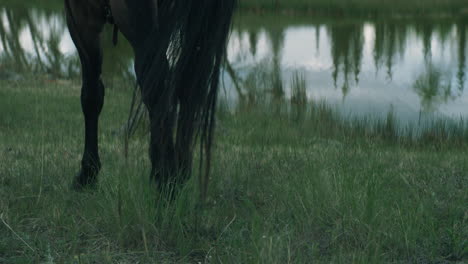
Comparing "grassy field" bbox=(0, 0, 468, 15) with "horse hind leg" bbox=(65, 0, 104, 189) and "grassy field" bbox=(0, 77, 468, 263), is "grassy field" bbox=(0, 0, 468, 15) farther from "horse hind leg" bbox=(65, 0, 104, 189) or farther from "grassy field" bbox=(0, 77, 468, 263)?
"horse hind leg" bbox=(65, 0, 104, 189)

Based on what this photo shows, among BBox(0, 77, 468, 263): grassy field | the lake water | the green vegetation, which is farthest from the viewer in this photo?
the green vegetation

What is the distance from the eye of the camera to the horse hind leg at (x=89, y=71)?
3502mm

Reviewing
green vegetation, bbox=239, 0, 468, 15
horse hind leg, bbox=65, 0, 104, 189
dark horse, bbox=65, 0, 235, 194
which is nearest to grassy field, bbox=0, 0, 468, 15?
green vegetation, bbox=239, 0, 468, 15

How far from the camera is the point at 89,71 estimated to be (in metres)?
3.78

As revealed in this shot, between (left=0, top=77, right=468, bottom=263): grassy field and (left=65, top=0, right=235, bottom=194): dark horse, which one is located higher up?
(left=65, top=0, right=235, bottom=194): dark horse

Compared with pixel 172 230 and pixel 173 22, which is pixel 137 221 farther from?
pixel 173 22

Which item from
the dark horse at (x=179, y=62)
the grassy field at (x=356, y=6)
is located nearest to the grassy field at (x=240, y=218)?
the dark horse at (x=179, y=62)

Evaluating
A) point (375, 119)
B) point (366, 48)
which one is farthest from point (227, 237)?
point (366, 48)

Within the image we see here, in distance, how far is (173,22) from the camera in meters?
2.79

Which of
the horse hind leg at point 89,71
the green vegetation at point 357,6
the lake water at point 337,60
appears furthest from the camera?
the green vegetation at point 357,6

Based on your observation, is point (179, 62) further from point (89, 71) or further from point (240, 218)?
point (89, 71)

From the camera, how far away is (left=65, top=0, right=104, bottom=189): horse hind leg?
11.5ft

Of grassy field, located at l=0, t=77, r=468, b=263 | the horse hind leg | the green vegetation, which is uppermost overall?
the green vegetation

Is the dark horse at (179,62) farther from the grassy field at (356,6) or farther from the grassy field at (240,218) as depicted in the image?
the grassy field at (356,6)
